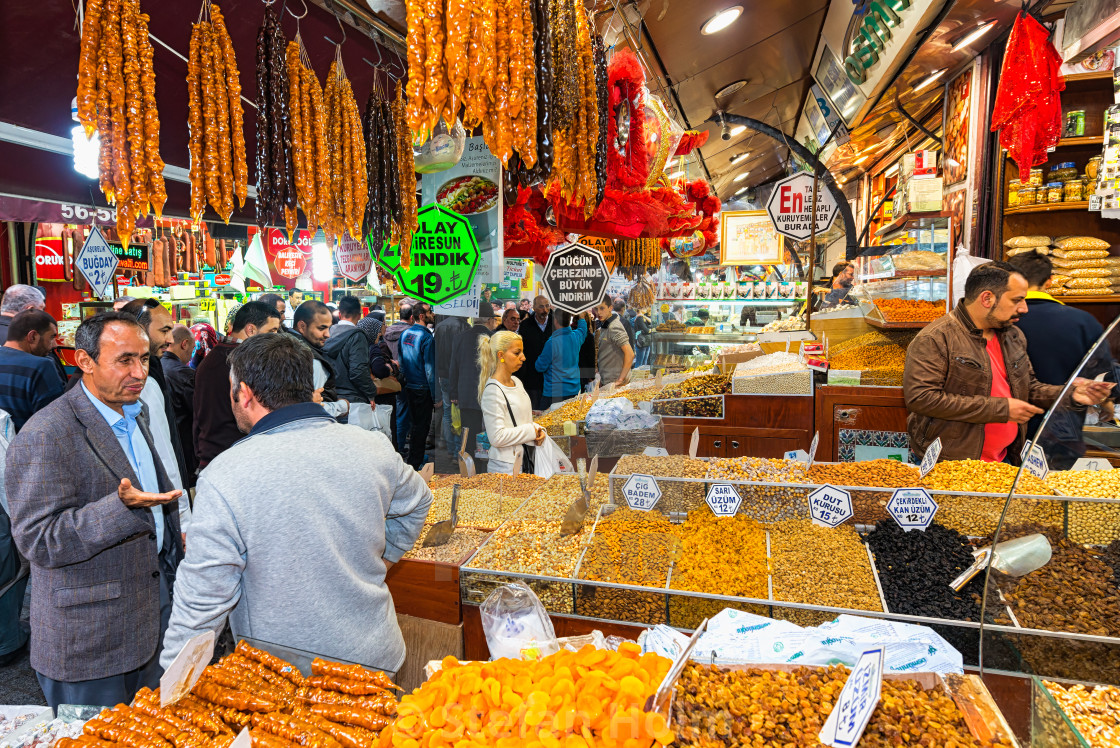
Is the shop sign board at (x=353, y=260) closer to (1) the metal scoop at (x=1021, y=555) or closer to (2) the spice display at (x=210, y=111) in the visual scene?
(2) the spice display at (x=210, y=111)

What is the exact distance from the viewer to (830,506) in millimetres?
2674

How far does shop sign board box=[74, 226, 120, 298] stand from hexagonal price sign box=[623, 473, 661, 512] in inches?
324

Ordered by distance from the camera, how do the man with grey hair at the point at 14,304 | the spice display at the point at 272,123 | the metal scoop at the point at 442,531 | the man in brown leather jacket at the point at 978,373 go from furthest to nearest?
the man with grey hair at the point at 14,304, the man in brown leather jacket at the point at 978,373, the metal scoop at the point at 442,531, the spice display at the point at 272,123

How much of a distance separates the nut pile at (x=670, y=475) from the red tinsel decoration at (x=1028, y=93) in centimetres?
314

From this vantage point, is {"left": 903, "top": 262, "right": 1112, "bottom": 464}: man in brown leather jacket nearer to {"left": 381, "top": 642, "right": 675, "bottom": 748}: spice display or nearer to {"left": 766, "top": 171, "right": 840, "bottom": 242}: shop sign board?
{"left": 381, "top": 642, "right": 675, "bottom": 748}: spice display

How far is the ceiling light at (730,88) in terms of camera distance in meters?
7.24

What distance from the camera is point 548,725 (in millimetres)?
1315

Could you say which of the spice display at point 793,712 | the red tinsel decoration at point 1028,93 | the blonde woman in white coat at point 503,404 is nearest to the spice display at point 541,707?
the spice display at point 793,712

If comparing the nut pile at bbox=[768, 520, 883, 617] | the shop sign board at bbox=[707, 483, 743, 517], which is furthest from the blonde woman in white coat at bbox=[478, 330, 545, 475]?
the nut pile at bbox=[768, 520, 883, 617]

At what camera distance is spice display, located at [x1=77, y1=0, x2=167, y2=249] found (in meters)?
2.04

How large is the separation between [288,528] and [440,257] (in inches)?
102

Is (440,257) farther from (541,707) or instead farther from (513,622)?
(541,707)

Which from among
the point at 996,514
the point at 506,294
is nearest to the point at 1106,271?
the point at 996,514

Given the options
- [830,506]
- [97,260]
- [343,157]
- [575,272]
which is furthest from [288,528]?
[97,260]
